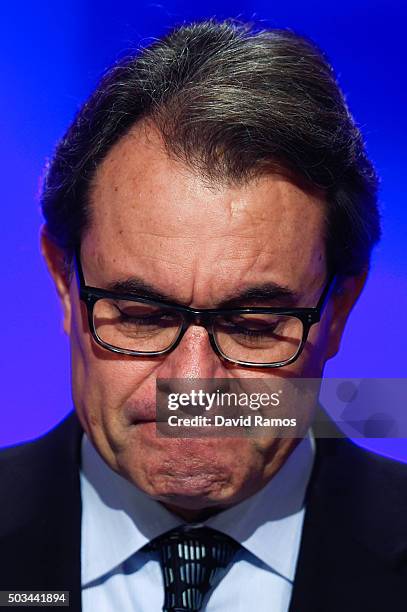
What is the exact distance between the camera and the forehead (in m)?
1.53

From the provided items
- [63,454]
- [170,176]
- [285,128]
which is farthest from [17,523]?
[285,128]

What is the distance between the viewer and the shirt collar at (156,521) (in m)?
1.70

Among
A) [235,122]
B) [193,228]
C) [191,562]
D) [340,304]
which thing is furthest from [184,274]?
[191,562]

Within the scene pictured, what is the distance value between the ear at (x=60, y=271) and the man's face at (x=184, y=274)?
17cm

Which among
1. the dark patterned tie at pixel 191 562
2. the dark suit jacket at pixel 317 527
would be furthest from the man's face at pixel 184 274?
the dark suit jacket at pixel 317 527

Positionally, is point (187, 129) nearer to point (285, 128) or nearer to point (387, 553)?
point (285, 128)

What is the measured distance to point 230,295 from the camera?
1.54m

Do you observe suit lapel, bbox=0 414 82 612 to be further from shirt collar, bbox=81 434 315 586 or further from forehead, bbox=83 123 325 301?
forehead, bbox=83 123 325 301

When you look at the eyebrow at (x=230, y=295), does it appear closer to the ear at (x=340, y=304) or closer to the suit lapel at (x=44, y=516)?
the ear at (x=340, y=304)

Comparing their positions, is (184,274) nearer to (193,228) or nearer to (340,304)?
(193,228)

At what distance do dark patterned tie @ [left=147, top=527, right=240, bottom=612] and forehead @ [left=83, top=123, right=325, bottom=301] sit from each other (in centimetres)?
51

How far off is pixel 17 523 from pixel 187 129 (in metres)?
0.91

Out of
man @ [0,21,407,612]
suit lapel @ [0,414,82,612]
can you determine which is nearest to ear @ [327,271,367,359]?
man @ [0,21,407,612]

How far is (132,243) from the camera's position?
1.57m
